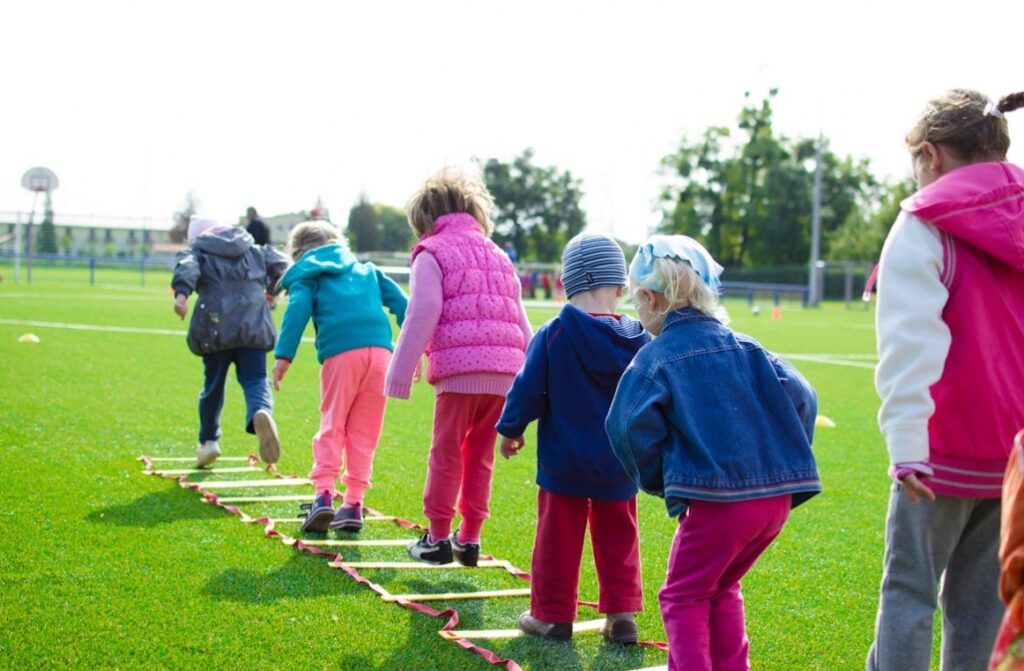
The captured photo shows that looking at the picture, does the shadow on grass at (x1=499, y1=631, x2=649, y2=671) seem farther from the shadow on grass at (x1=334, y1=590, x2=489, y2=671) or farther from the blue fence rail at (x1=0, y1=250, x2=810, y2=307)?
the blue fence rail at (x1=0, y1=250, x2=810, y2=307)

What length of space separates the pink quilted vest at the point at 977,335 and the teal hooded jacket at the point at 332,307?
336 cm

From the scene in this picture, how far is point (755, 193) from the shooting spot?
66312 millimetres

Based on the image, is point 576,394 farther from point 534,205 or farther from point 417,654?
point 534,205

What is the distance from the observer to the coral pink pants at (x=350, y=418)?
5.74 m

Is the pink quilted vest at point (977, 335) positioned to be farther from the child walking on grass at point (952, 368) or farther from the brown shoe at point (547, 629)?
the brown shoe at point (547, 629)

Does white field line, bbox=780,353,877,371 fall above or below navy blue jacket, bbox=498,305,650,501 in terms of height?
below

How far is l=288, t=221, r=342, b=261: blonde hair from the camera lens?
6.11 metres

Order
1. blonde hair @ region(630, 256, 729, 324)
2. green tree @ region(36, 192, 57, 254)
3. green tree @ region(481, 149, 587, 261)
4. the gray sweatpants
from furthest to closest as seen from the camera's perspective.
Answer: green tree @ region(481, 149, 587, 261) → green tree @ region(36, 192, 57, 254) → blonde hair @ region(630, 256, 729, 324) → the gray sweatpants

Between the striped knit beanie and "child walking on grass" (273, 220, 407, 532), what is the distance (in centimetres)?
182

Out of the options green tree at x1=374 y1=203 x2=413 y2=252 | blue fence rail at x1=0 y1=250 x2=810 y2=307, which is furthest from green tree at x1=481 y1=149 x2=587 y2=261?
blue fence rail at x1=0 y1=250 x2=810 y2=307

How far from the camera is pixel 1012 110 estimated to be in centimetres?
302

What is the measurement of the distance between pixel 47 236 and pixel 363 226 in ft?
127

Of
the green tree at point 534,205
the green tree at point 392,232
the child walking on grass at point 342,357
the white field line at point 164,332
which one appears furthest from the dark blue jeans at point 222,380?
the green tree at point 392,232

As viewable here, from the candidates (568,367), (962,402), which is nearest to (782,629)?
(568,367)
